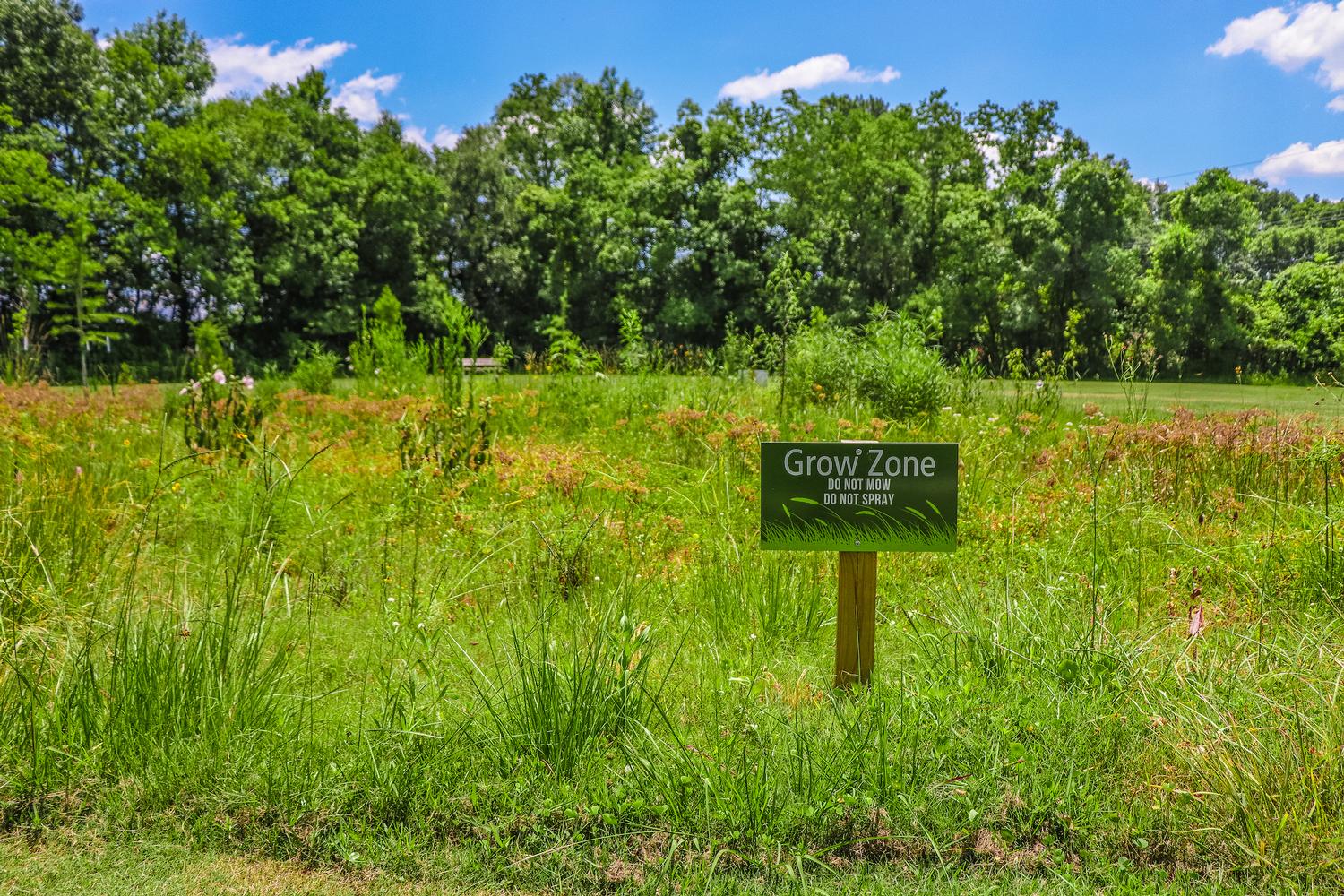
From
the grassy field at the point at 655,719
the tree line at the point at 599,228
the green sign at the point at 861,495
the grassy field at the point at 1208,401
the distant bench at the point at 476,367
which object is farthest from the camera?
the tree line at the point at 599,228

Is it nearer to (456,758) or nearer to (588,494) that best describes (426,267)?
(588,494)

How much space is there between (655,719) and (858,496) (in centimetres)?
104

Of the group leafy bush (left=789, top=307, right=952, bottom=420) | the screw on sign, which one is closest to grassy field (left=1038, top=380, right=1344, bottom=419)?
leafy bush (left=789, top=307, right=952, bottom=420)

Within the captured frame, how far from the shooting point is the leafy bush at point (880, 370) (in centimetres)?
827

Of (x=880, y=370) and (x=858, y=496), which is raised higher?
(x=880, y=370)

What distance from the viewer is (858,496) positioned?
113 inches

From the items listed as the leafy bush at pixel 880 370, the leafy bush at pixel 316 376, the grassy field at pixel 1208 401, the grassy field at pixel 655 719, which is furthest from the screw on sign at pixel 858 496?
the leafy bush at pixel 316 376

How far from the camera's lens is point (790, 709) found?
2.81 meters

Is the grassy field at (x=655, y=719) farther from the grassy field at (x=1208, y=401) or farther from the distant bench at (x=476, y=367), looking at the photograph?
the distant bench at (x=476, y=367)

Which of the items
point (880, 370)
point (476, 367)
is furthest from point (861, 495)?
point (880, 370)

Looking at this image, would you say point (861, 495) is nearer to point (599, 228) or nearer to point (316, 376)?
point (316, 376)

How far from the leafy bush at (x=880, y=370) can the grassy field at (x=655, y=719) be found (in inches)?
156

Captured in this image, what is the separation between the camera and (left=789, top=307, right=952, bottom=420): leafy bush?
8273 millimetres

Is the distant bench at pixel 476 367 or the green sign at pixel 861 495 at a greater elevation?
the distant bench at pixel 476 367
